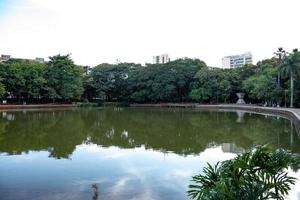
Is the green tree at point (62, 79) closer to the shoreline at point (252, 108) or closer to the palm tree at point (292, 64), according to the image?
the shoreline at point (252, 108)

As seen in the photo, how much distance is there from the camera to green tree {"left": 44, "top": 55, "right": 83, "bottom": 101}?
46.1 metres

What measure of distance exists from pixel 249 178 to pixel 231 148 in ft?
30.4

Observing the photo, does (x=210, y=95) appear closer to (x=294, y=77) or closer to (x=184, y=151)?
(x=294, y=77)

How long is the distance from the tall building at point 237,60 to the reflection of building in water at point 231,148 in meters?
123

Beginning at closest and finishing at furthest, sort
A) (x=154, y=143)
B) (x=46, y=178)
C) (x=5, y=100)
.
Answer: (x=46, y=178) → (x=154, y=143) → (x=5, y=100)

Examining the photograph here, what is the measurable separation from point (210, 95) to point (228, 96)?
9.11ft

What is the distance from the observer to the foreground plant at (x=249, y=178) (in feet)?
12.7

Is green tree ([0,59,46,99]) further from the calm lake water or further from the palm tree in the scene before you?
the palm tree

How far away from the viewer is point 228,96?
49844mm

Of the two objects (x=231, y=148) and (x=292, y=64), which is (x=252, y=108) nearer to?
(x=292, y=64)

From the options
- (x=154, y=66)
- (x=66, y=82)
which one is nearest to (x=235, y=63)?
(x=154, y=66)

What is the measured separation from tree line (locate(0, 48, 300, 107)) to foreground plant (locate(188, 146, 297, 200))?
3390 cm

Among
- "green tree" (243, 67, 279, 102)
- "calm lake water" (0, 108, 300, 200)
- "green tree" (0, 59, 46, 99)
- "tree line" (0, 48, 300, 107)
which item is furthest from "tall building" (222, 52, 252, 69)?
"calm lake water" (0, 108, 300, 200)

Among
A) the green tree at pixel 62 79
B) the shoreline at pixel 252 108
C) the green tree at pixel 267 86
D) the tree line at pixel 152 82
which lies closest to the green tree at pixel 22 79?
the tree line at pixel 152 82
